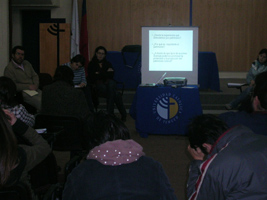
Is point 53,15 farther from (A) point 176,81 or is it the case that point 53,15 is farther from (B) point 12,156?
(B) point 12,156

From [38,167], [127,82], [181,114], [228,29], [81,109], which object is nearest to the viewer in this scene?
[38,167]

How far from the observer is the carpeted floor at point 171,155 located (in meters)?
3.36

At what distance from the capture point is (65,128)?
306cm

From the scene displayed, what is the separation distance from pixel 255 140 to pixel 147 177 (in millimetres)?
417

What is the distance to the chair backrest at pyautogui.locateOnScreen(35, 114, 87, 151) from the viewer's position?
9.87 ft

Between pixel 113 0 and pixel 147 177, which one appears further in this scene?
pixel 113 0

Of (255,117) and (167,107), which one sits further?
(167,107)

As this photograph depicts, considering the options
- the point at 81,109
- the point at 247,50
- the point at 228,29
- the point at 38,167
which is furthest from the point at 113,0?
the point at 38,167

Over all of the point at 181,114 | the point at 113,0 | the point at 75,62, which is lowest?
the point at 181,114

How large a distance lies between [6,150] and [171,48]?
13.4 feet

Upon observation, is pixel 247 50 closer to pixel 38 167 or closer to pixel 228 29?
pixel 228 29

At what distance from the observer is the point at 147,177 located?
4.14 ft

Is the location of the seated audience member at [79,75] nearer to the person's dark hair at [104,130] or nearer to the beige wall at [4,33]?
the beige wall at [4,33]

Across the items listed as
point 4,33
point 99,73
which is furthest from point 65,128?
point 4,33
